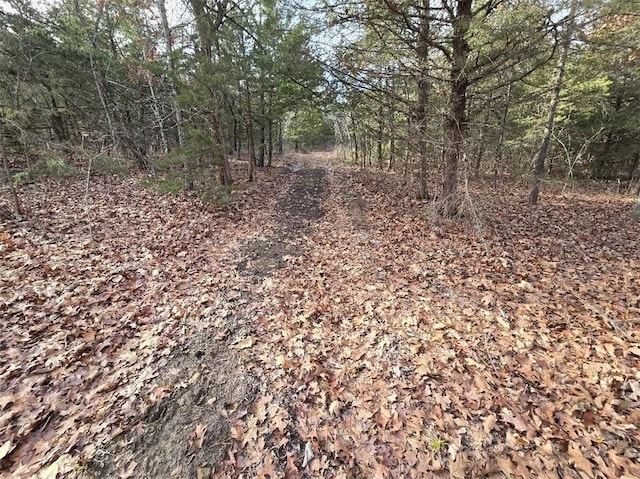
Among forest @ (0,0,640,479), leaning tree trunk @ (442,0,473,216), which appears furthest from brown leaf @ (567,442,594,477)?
leaning tree trunk @ (442,0,473,216)

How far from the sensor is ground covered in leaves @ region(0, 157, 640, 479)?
2.67m

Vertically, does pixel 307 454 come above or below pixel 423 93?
below

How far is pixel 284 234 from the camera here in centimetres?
819

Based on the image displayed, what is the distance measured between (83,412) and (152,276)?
2.99 metres

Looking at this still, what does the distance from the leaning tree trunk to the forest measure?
7 cm

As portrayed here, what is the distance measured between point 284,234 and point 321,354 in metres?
4.73

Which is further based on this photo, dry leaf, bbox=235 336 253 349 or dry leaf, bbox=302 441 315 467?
dry leaf, bbox=235 336 253 349

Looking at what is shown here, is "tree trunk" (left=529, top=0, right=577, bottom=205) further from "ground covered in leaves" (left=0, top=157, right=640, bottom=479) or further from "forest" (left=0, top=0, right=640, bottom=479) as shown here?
"ground covered in leaves" (left=0, top=157, right=640, bottom=479)

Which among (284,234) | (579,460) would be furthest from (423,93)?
(579,460)

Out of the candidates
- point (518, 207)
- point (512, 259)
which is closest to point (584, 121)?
point (518, 207)

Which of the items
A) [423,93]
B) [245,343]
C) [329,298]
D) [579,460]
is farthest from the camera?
[423,93]

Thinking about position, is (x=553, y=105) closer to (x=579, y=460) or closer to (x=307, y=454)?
(x=579, y=460)

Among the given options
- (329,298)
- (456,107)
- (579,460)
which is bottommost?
(579,460)

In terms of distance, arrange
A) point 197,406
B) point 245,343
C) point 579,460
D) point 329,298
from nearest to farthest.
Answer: point 579,460, point 197,406, point 245,343, point 329,298
